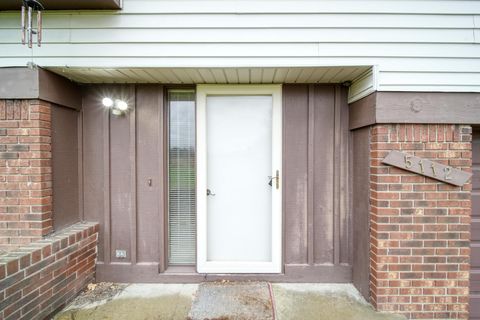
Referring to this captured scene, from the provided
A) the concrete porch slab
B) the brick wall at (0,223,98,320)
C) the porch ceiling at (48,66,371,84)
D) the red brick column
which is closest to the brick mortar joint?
the brick wall at (0,223,98,320)

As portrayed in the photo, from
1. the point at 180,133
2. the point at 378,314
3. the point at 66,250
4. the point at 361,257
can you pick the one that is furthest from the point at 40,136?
the point at 378,314

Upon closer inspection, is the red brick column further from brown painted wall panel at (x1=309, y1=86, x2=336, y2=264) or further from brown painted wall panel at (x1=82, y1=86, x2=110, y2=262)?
brown painted wall panel at (x1=309, y1=86, x2=336, y2=264)

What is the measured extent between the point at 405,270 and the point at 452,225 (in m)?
0.58

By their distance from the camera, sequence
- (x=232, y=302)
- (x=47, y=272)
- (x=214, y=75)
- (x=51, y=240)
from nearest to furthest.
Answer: (x=47, y=272) < (x=51, y=240) < (x=232, y=302) < (x=214, y=75)

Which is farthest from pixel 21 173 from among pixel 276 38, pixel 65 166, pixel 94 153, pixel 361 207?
pixel 361 207

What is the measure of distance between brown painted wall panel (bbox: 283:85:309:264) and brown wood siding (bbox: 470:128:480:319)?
5.15 feet

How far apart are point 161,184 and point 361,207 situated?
211 cm

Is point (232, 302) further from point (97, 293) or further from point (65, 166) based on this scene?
point (65, 166)

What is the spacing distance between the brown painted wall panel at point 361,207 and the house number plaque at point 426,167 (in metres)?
0.23

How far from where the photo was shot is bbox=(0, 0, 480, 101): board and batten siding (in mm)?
2234

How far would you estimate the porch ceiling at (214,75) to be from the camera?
7.77 ft

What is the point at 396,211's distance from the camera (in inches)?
90.0

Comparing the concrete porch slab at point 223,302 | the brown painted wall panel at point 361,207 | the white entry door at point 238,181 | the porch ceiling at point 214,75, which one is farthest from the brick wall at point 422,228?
the white entry door at point 238,181

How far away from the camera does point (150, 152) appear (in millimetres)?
2799
